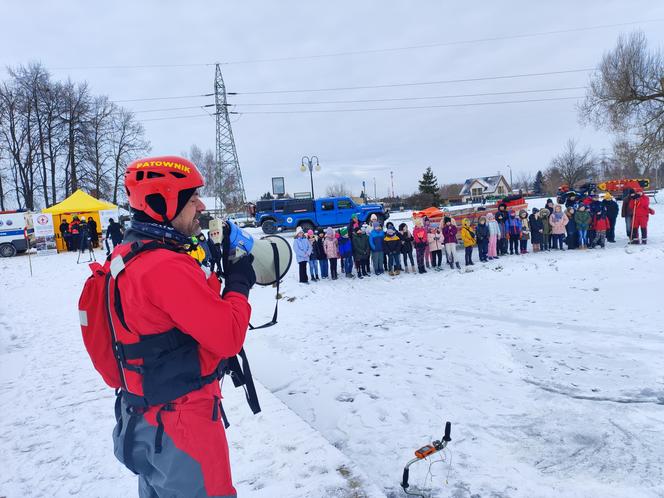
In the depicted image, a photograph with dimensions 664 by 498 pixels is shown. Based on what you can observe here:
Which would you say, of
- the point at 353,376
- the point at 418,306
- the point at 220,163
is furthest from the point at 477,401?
the point at 220,163

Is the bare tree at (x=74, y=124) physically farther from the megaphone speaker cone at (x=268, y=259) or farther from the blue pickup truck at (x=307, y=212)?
the megaphone speaker cone at (x=268, y=259)

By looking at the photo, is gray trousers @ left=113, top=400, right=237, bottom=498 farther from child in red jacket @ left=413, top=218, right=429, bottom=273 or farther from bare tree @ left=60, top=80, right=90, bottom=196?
bare tree @ left=60, top=80, right=90, bottom=196

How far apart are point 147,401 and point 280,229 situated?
80.0ft

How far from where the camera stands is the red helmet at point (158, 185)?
164cm

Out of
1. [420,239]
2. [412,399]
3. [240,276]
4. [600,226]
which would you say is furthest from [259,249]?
[600,226]

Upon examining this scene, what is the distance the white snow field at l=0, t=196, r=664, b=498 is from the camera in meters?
3.16

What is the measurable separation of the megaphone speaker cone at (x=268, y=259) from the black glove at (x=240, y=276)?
245 mm

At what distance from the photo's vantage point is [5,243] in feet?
72.4

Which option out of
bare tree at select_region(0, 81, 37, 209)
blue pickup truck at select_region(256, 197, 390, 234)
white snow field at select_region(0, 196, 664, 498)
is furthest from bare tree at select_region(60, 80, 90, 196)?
white snow field at select_region(0, 196, 664, 498)

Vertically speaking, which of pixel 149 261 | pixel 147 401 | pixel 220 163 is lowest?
pixel 147 401

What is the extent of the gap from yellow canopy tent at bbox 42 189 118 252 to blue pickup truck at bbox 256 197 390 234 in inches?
348

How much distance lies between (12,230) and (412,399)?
82.7 ft

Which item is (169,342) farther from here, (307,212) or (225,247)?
(307,212)

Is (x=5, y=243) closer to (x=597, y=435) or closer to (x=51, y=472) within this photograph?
(x=51, y=472)
